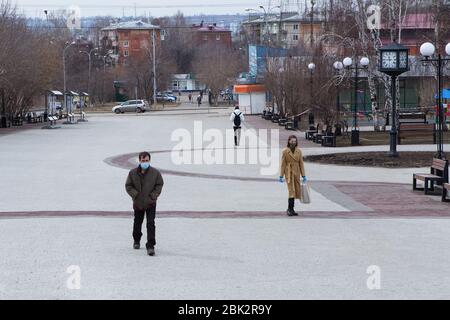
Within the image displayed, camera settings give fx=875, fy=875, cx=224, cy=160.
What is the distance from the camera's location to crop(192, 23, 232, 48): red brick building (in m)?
171

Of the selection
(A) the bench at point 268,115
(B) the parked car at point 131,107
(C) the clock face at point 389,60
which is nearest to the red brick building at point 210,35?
(B) the parked car at point 131,107

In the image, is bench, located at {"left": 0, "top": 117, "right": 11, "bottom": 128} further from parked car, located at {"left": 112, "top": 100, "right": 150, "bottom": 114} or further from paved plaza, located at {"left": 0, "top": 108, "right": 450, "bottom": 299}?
paved plaza, located at {"left": 0, "top": 108, "right": 450, "bottom": 299}

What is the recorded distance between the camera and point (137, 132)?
164ft

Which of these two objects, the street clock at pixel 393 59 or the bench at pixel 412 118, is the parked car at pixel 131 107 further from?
the street clock at pixel 393 59

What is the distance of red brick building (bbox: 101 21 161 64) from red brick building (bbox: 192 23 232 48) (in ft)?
50.8

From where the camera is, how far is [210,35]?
6988 inches

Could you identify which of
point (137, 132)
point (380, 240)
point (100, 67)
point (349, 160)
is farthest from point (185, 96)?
point (380, 240)

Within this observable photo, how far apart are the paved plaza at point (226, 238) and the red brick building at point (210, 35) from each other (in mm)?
147223

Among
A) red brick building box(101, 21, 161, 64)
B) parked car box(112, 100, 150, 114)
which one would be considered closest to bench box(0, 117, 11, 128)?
parked car box(112, 100, 150, 114)

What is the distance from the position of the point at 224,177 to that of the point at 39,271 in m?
13.8

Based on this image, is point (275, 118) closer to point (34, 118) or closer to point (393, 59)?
point (34, 118)

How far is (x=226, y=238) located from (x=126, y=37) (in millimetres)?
145821

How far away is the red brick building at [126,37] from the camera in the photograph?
148 meters
